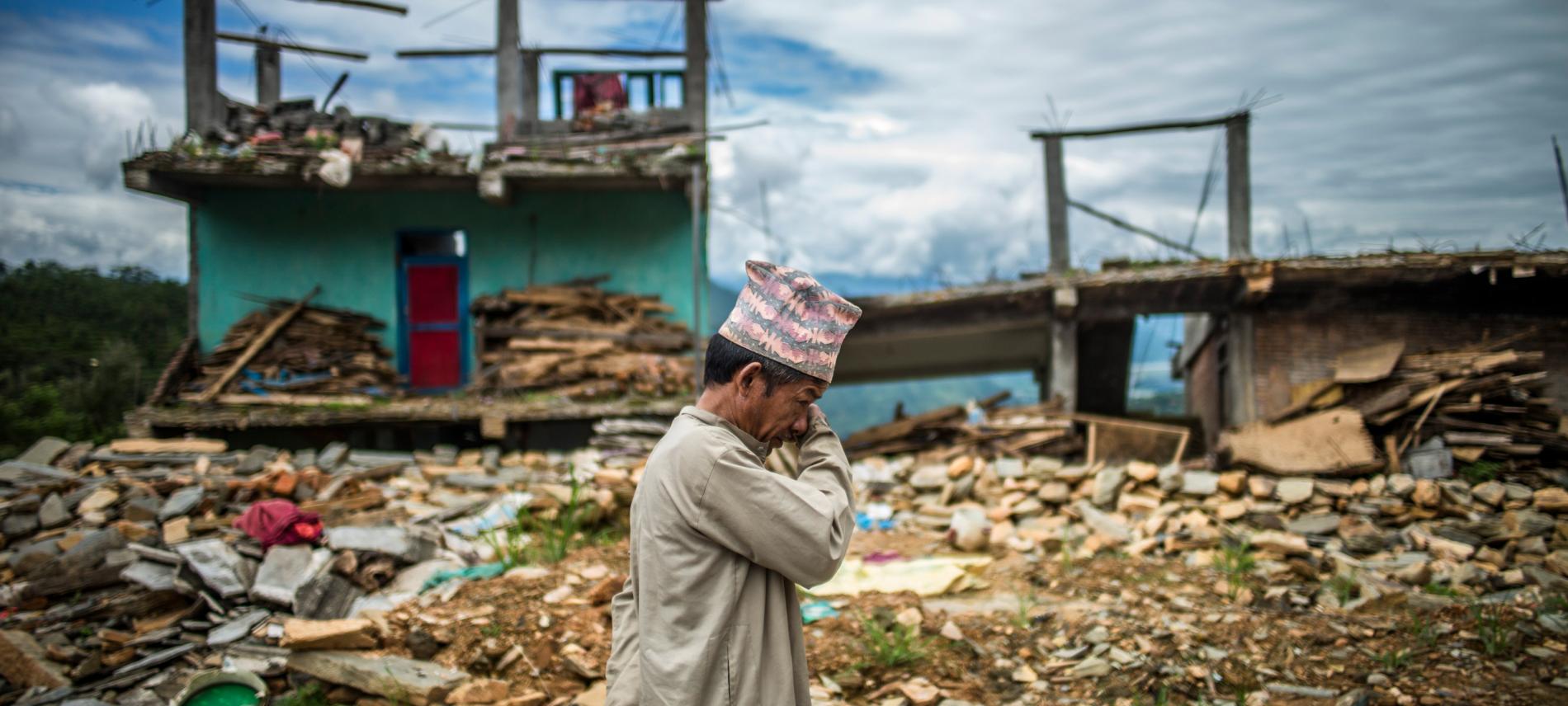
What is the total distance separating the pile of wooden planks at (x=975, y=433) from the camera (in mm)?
10125

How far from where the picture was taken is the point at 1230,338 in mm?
10984

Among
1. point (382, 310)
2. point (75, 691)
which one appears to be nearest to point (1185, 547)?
point (75, 691)

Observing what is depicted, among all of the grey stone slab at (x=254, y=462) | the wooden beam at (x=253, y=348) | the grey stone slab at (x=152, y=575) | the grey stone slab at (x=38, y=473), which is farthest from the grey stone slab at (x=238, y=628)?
the wooden beam at (x=253, y=348)

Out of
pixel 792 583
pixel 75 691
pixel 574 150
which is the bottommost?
pixel 75 691

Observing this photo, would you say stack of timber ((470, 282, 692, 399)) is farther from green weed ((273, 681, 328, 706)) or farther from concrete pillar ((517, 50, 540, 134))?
green weed ((273, 681, 328, 706))

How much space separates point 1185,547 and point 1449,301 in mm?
5695

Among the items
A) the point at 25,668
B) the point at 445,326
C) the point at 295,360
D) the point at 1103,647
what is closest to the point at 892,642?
the point at 1103,647

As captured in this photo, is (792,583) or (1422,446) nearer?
(792,583)

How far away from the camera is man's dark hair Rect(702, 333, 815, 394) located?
193cm

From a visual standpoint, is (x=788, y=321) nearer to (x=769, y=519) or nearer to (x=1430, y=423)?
(x=769, y=519)

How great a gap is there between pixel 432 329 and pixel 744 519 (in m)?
10.7

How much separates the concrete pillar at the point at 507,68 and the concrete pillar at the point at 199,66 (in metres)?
3.54

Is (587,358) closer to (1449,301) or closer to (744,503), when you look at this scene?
(744,503)

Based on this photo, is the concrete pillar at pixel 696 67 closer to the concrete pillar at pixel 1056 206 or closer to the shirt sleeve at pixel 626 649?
the concrete pillar at pixel 1056 206
